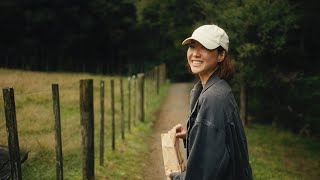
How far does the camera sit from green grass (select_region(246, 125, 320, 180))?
9680mm

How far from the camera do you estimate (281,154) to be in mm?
12055

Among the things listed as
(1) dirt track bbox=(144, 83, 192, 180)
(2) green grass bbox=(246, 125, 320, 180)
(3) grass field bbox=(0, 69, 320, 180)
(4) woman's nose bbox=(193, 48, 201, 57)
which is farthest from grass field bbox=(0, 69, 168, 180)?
(4) woman's nose bbox=(193, 48, 201, 57)

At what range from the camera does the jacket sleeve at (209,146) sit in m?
2.74

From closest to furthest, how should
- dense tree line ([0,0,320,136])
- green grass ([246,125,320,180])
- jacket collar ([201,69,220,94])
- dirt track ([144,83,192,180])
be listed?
jacket collar ([201,69,220,94]) → dirt track ([144,83,192,180]) → green grass ([246,125,320,180]) → dense tree line ([0,0,320,136])

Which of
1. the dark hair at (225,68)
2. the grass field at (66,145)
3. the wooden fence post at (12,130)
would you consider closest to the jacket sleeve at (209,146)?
the dark hair at (225,68)

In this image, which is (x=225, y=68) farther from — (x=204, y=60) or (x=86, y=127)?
(x=86, y=127)

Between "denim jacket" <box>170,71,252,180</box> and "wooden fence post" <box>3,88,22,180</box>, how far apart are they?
2.65 metres

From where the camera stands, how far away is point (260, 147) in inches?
494

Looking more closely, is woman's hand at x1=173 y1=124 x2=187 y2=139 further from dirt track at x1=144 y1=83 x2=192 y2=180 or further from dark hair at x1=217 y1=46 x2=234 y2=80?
dirt track at x1=144 y1=83 x2=192 y2=180

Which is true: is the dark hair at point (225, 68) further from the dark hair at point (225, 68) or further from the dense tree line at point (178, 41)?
the dense tree line at point (178, 41)

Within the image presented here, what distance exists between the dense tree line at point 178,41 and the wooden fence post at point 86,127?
6550mm

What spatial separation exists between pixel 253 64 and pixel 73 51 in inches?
1224

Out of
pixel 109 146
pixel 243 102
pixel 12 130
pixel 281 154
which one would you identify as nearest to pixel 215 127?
pixel 12 130

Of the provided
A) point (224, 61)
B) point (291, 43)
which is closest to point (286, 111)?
point (291, 43)
